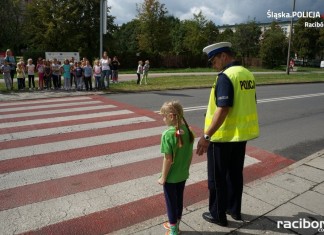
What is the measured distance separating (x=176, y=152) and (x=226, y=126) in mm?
627

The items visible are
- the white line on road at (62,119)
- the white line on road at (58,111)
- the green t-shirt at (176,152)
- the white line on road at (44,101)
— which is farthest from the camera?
the white line on road at (44,101)

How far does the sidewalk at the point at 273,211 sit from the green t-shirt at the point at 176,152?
702 millimetres

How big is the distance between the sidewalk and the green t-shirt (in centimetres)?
70

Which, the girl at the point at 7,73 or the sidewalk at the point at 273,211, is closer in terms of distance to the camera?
the sidewalk at the point at 273,211

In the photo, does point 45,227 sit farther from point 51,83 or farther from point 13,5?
point 13,5

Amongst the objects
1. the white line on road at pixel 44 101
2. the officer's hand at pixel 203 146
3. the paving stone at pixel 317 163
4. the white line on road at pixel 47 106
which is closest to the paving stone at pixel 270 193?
the paving stone at pixel 317 163

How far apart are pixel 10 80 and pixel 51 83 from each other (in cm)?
219

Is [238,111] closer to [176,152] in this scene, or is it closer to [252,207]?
[176,152]

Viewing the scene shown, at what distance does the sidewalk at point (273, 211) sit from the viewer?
3.56 m

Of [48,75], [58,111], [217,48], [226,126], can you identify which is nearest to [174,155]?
[226,126]

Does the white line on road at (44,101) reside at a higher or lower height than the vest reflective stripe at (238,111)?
lower

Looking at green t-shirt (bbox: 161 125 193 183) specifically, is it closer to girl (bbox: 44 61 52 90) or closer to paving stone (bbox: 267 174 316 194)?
paving stone (bbox: 267 174 316 194)

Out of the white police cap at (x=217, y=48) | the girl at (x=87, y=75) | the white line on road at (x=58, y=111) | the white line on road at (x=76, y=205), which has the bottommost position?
the white line on road at (x=76, y=205)

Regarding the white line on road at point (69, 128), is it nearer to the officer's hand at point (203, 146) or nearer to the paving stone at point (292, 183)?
the paving stone at point (292, 183)
